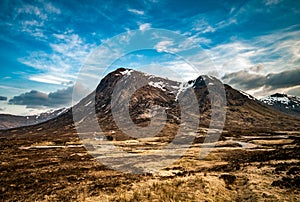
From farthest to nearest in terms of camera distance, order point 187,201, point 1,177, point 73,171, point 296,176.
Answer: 1. point 73,171
2. point 1,177
3. point 296,176
4. point 187,201

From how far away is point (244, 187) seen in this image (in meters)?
26.0

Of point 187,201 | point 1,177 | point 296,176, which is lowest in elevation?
point 1,177

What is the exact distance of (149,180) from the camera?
31984mm

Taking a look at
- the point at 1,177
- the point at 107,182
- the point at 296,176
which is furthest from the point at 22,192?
the point at 296,176

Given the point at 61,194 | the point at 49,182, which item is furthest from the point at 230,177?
the point at 49,182

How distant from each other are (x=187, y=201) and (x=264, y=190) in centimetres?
821

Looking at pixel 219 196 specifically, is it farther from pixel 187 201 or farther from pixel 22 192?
pixel 22 192

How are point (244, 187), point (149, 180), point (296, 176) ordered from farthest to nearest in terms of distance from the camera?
point (149, 180), point (296, 176), point (244, 187)

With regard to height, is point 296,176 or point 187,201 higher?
point 296,176

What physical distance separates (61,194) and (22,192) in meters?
5.76

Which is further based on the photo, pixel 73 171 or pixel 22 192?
pixel 73 171

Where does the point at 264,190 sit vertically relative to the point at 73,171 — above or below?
above

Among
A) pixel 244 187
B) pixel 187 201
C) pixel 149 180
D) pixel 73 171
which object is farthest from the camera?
pixel 73 171

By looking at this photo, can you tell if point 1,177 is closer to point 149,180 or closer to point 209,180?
point 149,180
